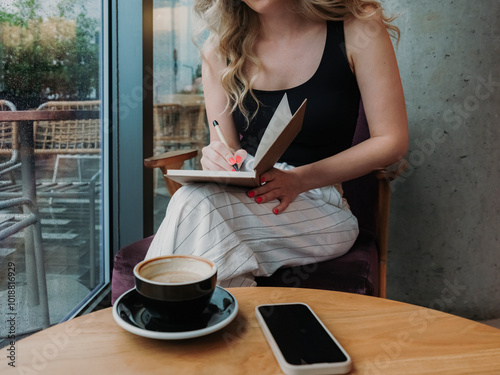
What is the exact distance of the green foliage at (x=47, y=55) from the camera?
3.96 ft

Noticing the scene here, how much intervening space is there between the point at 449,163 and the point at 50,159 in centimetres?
164

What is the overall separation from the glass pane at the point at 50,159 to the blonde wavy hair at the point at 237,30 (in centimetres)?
50

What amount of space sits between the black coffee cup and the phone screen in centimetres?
9

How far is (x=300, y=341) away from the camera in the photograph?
54 cm

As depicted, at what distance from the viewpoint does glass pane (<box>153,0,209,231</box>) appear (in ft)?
8.90

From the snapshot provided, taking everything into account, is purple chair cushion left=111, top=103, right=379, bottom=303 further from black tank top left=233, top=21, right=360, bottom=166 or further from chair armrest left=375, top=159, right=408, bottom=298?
black tank top left=233, top=21, right=360, bottom=166

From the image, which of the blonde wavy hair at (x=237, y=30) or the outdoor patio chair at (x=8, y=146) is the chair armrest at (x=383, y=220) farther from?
the outdoor patio chair at (x=8, y=146)

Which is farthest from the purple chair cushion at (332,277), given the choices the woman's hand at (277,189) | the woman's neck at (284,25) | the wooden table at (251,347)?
the woman's neck at (284,25)

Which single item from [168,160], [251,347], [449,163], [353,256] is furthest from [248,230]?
[449,163]

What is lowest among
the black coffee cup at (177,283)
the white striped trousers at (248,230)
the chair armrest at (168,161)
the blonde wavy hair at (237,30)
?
the white striped trousers at (248,230)

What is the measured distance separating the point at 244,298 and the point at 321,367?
228 millimetres

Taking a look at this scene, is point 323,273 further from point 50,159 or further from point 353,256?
point 50,159

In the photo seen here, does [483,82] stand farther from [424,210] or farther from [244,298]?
[244,298]

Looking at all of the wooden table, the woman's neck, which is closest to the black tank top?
the woman's neck
